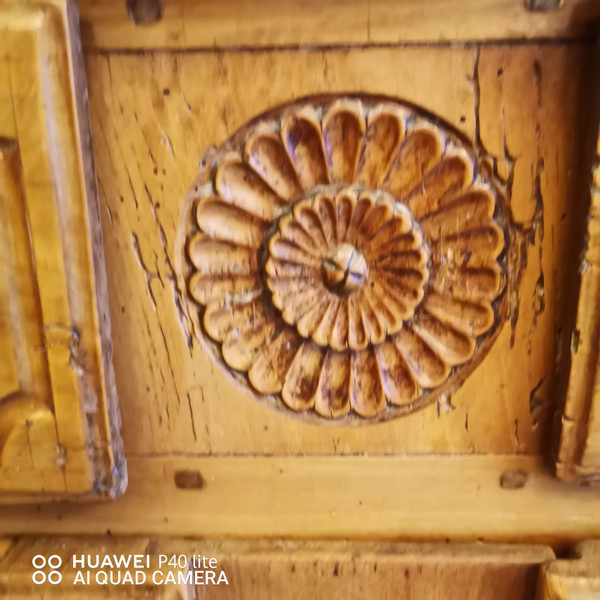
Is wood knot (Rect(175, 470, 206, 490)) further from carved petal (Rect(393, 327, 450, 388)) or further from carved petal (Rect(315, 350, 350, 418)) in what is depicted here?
carved petal (Rect(393, 327, 450, 388))

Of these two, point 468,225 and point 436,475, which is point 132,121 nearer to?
point 468,225

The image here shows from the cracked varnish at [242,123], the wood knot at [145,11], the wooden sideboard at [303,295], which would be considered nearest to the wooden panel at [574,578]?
the wooden sideboard at [303,295]

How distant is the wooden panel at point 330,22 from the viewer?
454mm

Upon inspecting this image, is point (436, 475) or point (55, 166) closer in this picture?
point (55, 166)

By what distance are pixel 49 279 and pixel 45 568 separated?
13.2 inches

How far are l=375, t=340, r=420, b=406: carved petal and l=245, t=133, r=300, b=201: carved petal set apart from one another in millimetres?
190

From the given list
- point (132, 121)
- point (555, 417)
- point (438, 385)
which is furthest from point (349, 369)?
point (132, 121)

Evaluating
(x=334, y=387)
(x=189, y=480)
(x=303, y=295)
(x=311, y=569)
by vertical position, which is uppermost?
(x=303, y=295)

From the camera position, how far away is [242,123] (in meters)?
0.49

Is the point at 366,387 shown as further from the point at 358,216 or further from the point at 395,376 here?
the point at 358,216

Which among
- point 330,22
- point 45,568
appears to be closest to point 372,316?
point 330,22

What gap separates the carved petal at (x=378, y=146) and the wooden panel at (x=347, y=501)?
308 mm

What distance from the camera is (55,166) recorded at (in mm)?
466

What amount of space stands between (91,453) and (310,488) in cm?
24
